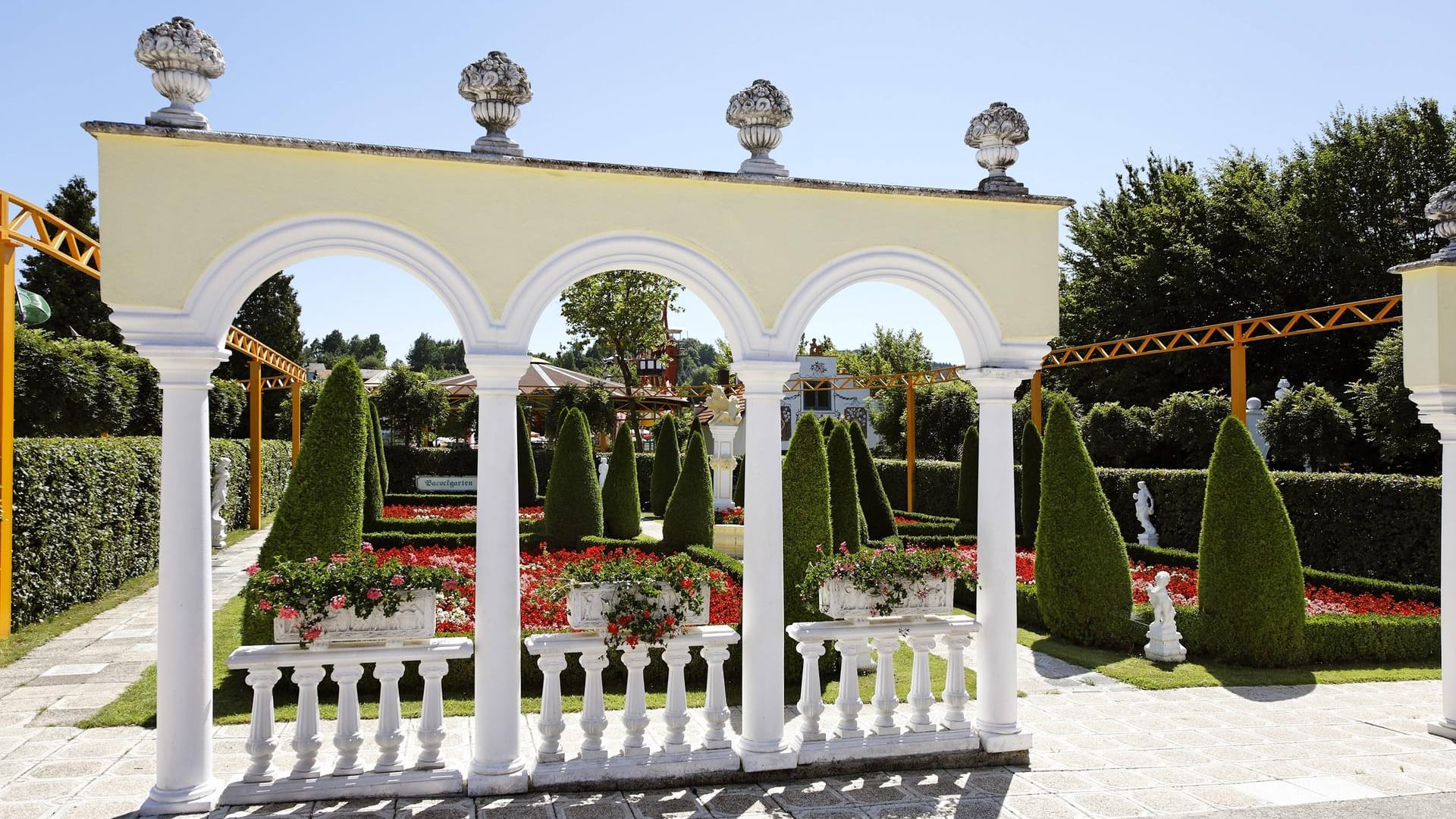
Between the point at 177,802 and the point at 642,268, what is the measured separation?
403cm

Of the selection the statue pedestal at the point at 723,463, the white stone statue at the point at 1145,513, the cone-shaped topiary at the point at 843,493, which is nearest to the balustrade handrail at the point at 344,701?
the cone-shaped topiary at the point at 843,493

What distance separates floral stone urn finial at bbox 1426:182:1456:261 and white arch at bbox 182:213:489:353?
23.0 feet

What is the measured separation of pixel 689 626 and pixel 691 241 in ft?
8.11

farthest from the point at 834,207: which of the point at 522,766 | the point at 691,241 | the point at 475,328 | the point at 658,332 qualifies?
the point at 658,332

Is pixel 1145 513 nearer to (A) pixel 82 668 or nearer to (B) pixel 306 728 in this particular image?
(B) pixel 306 728

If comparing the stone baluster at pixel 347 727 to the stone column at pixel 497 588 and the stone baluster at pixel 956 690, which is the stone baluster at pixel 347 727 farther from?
the stone baluster at pixel 956 690

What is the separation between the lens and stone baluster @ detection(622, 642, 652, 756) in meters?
5.88

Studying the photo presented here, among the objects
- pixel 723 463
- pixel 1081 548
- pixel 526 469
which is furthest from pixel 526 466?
pixel 1081 548

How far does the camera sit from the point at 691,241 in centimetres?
604

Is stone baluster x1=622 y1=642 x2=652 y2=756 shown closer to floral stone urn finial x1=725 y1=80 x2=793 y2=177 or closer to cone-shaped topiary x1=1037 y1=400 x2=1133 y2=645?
floral stone urn finial x1=725 y1=80 x2=793 y2=177

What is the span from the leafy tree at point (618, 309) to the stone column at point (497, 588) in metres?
25.7

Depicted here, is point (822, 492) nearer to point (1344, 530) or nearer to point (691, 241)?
point (691, 241)

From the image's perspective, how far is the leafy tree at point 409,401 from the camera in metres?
29.4

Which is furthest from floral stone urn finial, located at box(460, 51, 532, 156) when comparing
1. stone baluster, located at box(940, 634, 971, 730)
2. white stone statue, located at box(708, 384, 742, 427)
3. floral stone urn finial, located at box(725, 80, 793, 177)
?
white stone statue, located at box(708, 384, 742, 427)
